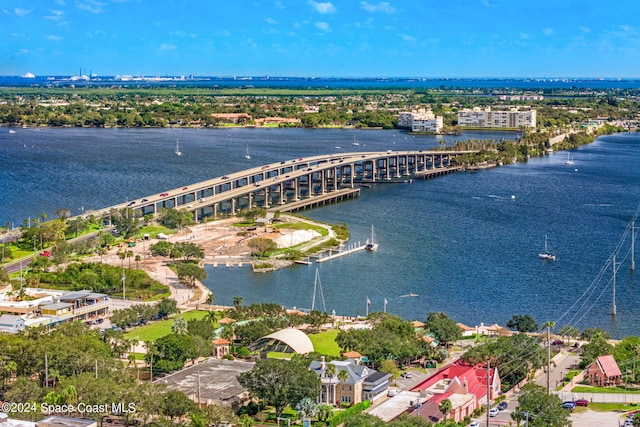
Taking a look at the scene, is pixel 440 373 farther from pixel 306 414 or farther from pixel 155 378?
pixel 155 378

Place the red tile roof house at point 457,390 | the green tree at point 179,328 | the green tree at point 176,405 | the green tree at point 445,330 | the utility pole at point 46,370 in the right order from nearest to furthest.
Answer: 1. the green tree at point 176,405
2. the red tile roof house at point 457,390
3. the utility pole at point 46,370
4. the green tree at point 179,328
5. the green tree at point 445,330

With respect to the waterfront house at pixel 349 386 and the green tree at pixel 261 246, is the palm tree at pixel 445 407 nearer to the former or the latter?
the waterfront house at pixel 349 386

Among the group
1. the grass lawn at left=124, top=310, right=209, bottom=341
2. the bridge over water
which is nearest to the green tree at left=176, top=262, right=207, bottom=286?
the grass lawn at left=124, top=310, right=209, bottom=341

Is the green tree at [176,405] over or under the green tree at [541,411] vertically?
over

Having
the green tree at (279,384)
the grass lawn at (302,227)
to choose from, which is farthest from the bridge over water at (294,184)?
the green tree at (279,384)

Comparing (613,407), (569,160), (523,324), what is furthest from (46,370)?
(569,160)

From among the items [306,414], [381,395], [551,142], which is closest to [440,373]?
[381,395]

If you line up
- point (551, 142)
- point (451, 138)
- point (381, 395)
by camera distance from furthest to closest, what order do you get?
point (451, 138) → point (551, 142) → point (381, 395)

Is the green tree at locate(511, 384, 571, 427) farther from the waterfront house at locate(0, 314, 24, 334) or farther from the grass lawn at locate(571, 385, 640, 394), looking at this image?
the waterfront house at locate(0, 314, 24, 334)
